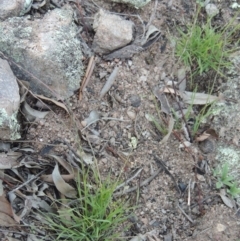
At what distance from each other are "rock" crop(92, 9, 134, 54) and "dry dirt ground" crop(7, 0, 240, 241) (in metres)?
0.06

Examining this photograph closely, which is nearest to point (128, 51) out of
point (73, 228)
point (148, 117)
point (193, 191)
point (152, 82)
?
point (152, 82)

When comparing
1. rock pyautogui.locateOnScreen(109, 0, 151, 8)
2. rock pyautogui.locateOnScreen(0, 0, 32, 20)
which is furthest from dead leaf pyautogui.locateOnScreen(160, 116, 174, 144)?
rock pyautogui.locateOnScreen(0, 0, 32, 20)

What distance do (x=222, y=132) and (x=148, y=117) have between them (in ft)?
1.09

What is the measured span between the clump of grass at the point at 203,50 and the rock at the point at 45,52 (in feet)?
1.55

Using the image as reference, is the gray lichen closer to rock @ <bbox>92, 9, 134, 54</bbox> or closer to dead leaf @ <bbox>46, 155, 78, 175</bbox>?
dead leaf @ <bbox>46, 155, 78, 175</bbox>

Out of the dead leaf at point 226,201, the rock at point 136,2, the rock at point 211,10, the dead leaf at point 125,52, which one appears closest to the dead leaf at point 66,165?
the dead leaf at point 125,52

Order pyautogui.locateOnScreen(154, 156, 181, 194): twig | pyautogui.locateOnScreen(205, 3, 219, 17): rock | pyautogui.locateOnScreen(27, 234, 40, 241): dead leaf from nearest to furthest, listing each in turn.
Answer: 1. pyautogui.locateOnScreen(27, 234, 40, 241): dead leaf
2. pyautogui.locateOnScreen(154, 156, 181, 194): twig
3. pyautogui.locateOnScreen(205, 3, 219, 17): rock

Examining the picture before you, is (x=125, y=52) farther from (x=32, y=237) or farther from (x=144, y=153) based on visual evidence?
(x=32, y=237)

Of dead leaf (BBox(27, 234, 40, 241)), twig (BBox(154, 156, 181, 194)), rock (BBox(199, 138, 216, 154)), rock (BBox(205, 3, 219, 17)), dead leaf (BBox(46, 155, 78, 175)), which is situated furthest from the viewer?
rock (BBox(205, 3, 219, 17))

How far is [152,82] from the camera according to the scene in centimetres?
208

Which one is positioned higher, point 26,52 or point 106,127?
point 26,52

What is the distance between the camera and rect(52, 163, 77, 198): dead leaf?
5.89ft

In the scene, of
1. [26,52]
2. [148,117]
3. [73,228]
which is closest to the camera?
[73,228]

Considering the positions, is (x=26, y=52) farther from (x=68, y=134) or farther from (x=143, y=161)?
(x=143, y=161)
